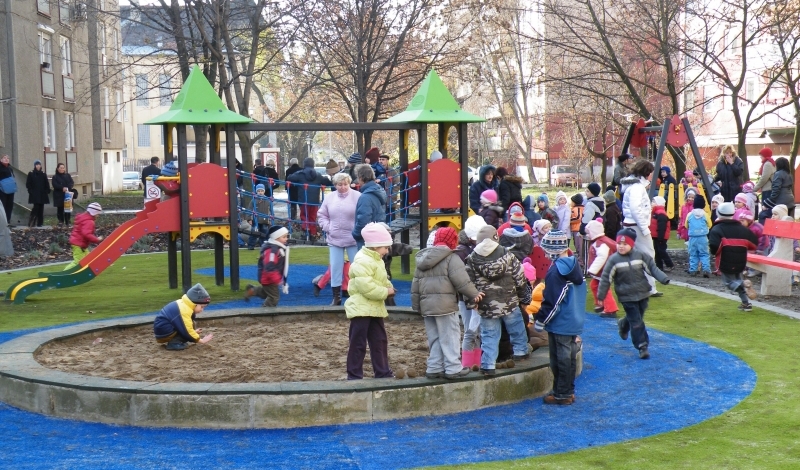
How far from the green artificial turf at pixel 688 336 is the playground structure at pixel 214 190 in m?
0.50

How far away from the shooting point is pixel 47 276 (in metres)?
14.2

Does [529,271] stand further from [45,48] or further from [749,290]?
[45,48]

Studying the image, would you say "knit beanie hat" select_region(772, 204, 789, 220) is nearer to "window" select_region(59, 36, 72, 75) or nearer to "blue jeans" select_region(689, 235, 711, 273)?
"blue jeans" select_region(689, 235, 711, 273)

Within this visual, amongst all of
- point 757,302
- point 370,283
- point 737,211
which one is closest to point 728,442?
point 370,283

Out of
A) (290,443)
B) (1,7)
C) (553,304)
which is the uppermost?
(1,7)

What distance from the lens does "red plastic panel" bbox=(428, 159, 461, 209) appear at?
15672mm

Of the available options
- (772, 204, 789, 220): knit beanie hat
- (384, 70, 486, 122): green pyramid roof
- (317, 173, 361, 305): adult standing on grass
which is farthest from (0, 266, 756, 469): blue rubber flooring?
(384, 70, 486, 122): green pyramid roof

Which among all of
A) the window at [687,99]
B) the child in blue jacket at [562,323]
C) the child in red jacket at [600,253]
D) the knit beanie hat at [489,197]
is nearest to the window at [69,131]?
the window at [687,99]

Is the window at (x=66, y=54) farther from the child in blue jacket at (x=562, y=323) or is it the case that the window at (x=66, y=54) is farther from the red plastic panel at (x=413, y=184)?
the child in blue jacket at (x=562, y=323)

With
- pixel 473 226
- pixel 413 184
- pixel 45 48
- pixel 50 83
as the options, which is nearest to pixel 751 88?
pixel 50 83

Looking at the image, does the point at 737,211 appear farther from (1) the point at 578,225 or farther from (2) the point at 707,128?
(2) the point at 707,128

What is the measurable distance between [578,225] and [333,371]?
400 inches

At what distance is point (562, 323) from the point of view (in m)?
7.93

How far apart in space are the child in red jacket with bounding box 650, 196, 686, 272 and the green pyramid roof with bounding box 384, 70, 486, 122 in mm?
3501
